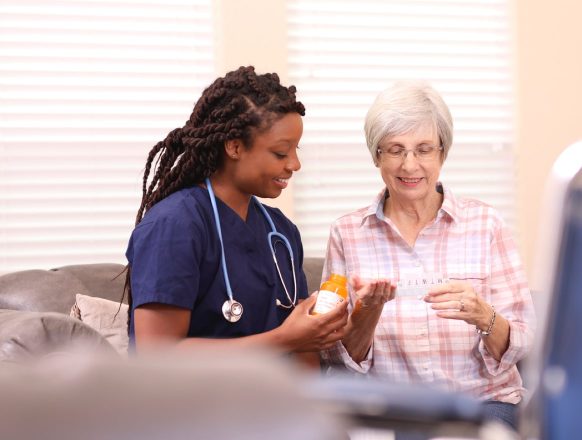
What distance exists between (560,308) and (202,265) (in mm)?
1279

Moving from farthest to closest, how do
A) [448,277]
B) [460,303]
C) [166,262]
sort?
[448,277]
[460,303]
[166,262]

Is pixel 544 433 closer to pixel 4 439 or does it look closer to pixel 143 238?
pixel 4 439

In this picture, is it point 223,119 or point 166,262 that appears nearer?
point 166,262

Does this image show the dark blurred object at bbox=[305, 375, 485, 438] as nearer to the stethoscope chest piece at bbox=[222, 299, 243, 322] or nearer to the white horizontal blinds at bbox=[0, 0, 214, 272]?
the stethoscope chest piece at bbox=[222, 299, 243, 322]

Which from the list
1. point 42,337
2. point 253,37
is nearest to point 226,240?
point 42,337

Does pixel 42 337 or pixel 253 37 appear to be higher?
pixel 253 37

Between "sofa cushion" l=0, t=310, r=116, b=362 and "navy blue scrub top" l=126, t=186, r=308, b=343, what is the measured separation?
5.9 inches

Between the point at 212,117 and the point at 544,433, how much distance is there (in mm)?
1480

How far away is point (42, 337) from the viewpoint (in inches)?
88.1

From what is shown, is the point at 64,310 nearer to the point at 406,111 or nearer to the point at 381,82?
the point at 406,111

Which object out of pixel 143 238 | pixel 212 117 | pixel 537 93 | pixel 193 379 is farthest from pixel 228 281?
pixel 537 93

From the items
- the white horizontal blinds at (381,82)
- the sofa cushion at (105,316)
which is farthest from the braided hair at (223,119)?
the white horizontal blinds at (381,82)

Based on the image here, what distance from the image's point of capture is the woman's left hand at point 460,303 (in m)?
2.18

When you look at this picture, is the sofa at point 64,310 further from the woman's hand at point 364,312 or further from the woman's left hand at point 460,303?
the woman's left hand at point 460,303
